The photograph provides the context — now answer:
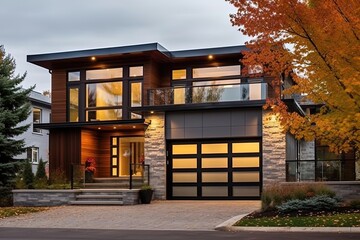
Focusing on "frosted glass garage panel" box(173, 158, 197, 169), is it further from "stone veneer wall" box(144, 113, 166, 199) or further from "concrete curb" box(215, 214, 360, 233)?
"concrete curb" box(215, 214, 360, 233)

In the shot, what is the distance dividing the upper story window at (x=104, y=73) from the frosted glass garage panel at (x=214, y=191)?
23.0 feet

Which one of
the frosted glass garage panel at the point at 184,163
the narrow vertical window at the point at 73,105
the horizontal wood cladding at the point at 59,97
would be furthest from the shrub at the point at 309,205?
the horizontal wood cladding at the point at 59,97

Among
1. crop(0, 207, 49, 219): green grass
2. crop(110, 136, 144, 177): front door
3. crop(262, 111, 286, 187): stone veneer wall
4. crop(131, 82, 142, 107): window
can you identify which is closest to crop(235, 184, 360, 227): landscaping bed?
crop(262, 111, 286, 187): stone veneer wall

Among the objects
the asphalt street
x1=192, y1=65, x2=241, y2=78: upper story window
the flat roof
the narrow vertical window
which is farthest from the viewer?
the narrow vertical window

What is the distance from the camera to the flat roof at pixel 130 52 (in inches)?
973

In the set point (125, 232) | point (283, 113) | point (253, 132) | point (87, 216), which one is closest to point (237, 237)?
point (125, 232)

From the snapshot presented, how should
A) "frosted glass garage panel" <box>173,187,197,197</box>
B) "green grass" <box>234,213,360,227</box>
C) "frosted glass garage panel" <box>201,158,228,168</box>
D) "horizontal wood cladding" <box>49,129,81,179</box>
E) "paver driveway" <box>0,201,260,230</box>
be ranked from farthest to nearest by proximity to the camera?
"horizontal wood cladding" <box>49,129,81,179</box>
"frosted glass garage panel" <box>173,187,197,197</box>
"frosted glass garage panel" <box>201,158,228,168</box>
"paver driveway" <box>0,201,260,230</box>
"green grass" <box>234,213,360,227</box>

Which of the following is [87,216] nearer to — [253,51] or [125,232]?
[125,232]

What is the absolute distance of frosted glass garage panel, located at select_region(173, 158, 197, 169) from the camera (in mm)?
24281

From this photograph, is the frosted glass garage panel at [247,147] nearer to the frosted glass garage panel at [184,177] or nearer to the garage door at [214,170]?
the garage door at [214,170]

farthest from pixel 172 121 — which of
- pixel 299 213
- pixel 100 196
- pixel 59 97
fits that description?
pixel 299 213

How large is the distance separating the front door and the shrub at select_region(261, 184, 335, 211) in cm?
1099

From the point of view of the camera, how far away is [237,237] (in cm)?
1229

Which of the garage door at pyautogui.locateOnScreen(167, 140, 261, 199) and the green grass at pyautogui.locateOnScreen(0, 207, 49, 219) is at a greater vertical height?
the garage door at pyautogui.locateOnScreen(167, 140, 261, 199)
